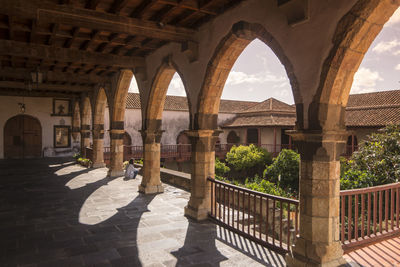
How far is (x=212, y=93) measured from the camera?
5.42m

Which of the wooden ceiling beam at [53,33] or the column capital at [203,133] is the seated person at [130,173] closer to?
the wooden ceiling beam at [53,33]

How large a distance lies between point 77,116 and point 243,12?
15.7 metres

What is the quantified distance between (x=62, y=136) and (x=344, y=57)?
1745 cm

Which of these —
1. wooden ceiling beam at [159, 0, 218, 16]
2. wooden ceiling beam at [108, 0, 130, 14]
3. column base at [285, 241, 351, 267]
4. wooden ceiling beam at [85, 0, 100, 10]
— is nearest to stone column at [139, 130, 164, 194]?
wooden ceiling beam at [108, 0, 130, 14]

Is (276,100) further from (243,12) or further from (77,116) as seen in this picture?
(243,12)

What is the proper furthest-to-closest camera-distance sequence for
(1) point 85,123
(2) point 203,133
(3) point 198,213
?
1. (1) point 85,123
2. (2) point 203,133
3. (3) point 198,213

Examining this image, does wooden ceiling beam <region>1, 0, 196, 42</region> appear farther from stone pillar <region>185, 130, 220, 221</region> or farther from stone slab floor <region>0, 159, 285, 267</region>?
stone slab floor <region>0, 159, 285, 267</region>

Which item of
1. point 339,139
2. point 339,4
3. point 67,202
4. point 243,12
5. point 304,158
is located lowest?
point 67,202

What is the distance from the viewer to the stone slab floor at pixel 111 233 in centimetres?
367

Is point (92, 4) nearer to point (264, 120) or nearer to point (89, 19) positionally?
point (89, 19)

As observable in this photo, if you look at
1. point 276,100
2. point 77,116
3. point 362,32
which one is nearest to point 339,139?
point 362,32

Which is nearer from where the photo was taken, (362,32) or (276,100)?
(362,32)

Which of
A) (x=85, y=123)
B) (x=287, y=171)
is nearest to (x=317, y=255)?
(x=287, y=171)

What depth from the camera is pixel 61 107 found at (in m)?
17.6
